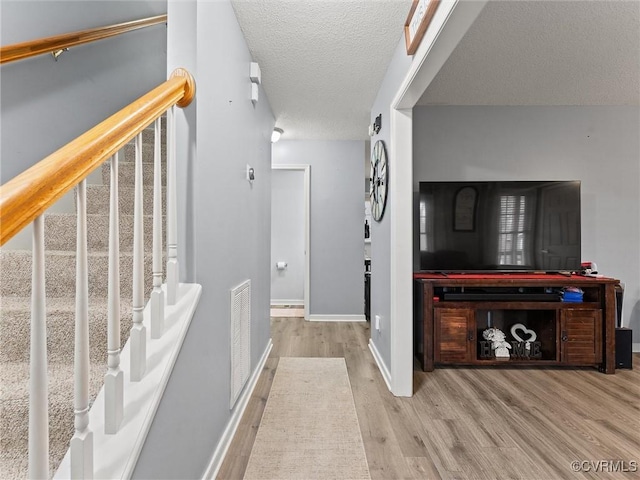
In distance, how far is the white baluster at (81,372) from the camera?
75cm

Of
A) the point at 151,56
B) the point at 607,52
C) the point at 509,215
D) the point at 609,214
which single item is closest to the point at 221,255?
the point at 151,56

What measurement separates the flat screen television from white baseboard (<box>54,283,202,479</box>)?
2.38 meters

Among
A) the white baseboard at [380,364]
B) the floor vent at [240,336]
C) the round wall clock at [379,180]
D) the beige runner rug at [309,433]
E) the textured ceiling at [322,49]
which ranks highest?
the textured ceiling at [322,49]

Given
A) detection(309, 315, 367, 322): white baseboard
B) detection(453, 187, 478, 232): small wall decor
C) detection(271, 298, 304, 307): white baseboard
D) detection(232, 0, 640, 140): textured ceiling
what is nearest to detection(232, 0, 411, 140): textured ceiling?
detection(232, 0, 640, 140): textured ceiling

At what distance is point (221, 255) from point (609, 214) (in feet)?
12.7

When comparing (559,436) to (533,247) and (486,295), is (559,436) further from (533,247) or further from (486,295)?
(533,247)

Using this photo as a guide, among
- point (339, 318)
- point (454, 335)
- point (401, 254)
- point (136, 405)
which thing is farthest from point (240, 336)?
point (339, 318)

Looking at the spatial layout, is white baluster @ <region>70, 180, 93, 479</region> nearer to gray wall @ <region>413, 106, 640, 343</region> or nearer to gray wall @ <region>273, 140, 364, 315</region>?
gray wall @ <region>413, 106, 640, 343</region>

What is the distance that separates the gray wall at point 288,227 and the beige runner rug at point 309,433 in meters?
3.06

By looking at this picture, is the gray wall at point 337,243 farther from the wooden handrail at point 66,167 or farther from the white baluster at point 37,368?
the white baluster at point 37,368

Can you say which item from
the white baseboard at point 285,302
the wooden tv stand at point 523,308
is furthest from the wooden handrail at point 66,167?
the white baseboard at point 285,302

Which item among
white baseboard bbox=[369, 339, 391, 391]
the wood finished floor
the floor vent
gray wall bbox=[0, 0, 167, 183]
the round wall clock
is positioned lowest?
the wood finished floor

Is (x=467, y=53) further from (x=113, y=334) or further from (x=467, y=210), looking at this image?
(x=113, y=334)

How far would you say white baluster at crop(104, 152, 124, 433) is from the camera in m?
0.86
